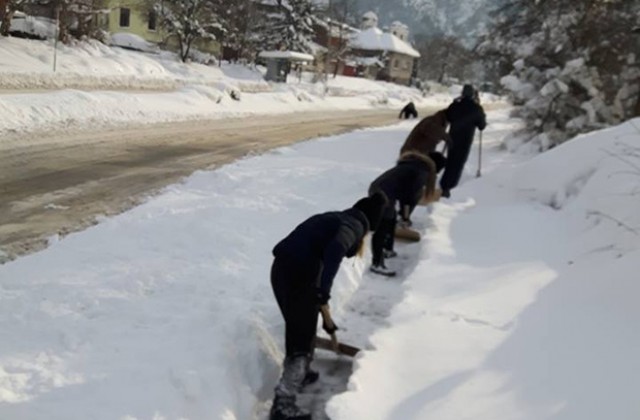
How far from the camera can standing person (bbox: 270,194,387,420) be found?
3785 millimetres

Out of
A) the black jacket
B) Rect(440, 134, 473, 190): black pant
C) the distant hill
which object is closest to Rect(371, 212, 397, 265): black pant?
Rect(440, 134, 473, 190): black pant

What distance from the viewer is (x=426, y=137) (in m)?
7.41

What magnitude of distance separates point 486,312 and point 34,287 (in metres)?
3.53

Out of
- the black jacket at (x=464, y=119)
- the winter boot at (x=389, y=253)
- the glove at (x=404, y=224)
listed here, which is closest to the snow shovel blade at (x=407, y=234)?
the glove at (x=404, y=224)

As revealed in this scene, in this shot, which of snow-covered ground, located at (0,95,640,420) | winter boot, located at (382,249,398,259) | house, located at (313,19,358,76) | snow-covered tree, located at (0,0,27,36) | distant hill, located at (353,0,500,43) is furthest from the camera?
distant hill, located at (353,0,500,43)

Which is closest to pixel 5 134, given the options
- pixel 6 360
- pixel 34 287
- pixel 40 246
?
pixel 40 246

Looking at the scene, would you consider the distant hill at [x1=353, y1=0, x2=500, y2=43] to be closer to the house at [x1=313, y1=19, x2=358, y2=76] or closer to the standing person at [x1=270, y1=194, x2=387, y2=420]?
the house at [x1=313, y1=19, x2=358, y2=76]

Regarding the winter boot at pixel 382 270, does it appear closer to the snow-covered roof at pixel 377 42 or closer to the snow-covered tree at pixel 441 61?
the snow-covered roof at pixel 377 42

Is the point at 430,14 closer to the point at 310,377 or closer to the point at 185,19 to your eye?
the point at 185,19

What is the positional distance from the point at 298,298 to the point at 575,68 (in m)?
13.2

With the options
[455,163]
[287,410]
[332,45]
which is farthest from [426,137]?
[332,45]

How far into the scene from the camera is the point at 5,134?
11.9 metres

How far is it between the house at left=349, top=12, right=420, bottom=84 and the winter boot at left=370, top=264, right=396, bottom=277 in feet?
199

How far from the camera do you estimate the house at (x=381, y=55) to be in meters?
66.6
